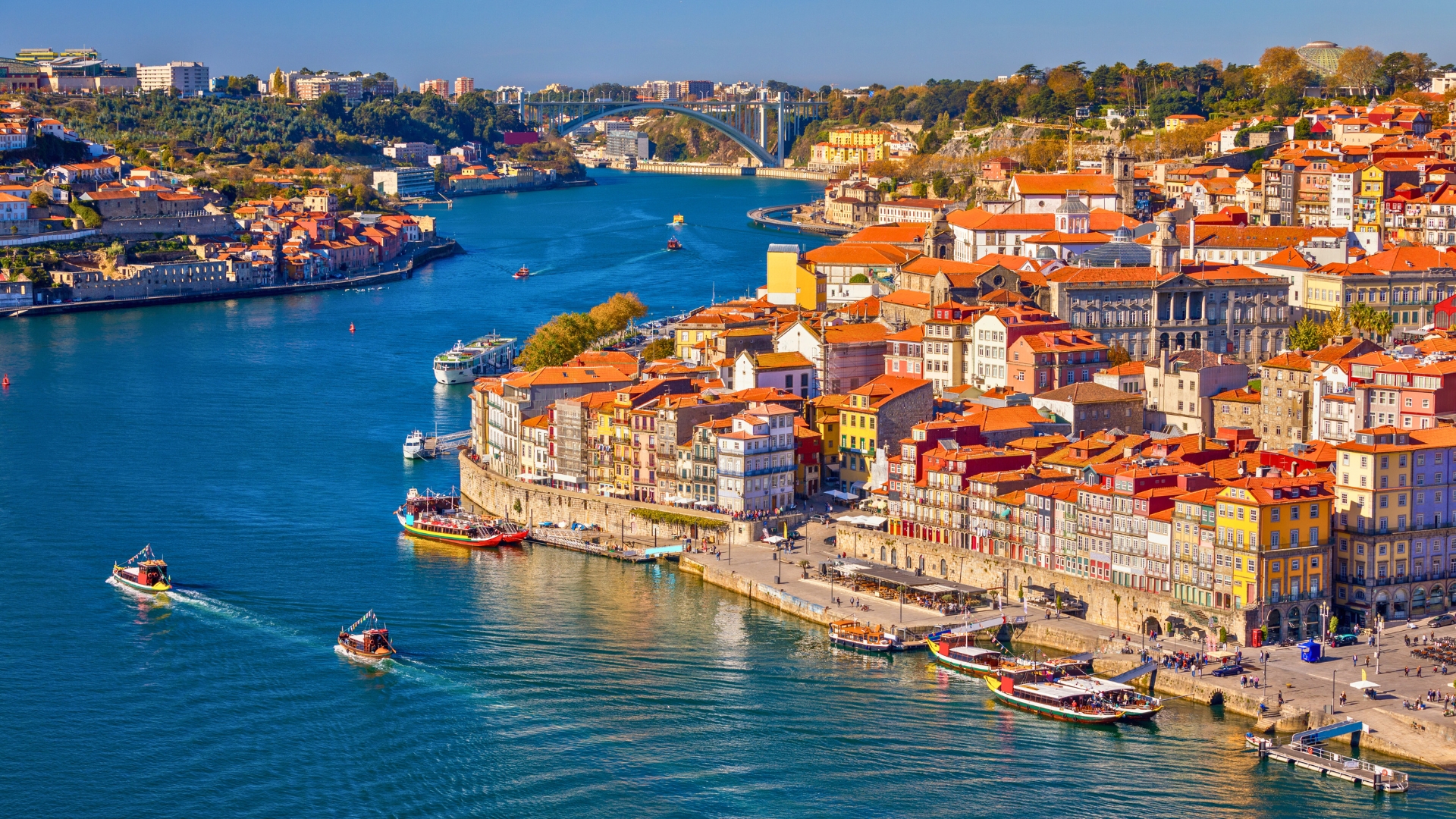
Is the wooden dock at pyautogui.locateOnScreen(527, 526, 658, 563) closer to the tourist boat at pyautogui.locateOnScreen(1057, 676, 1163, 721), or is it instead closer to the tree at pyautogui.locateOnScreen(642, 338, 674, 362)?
the tourist boat at pyautogui.locateOnScreen(1057, 676, 1163, 721)

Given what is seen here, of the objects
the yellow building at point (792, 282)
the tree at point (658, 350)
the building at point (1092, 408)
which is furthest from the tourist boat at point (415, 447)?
the building at point (1092, 408)

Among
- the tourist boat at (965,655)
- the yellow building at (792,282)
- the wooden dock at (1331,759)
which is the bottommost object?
the wooden dock at (1331,759)

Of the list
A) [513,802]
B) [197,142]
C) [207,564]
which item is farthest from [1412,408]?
[197,142]

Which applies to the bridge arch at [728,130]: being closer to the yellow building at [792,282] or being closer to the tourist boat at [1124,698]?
the yellow building at [792,282]

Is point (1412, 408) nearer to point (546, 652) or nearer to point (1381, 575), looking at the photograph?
point (1381, 575)

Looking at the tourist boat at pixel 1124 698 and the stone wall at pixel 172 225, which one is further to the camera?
the stone wall at pixel 172 225

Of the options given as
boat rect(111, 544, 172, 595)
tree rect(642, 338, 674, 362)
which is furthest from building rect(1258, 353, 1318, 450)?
boat rect(111, 544, 172, 595)

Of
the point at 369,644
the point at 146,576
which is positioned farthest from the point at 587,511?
the point at 369,644
